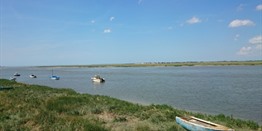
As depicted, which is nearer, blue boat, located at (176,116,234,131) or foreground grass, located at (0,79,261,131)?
blue boat, located at (176,116,234,131)

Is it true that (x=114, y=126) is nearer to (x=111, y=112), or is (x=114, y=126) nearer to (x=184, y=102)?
(x=111, y=112)

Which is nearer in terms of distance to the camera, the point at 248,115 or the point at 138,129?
the point at 138,129

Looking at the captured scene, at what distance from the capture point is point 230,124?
53.9ft

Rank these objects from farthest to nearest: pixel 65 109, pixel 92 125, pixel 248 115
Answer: pixel 248 115, pixel 65 109, pixel 92 125

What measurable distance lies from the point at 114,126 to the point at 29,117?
480 cm

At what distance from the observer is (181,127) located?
582 inches

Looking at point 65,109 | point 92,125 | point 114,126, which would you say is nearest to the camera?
point 92,125

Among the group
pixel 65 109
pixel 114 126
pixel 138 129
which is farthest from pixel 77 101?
pixel 138 129

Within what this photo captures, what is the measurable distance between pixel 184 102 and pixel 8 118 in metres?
18.1

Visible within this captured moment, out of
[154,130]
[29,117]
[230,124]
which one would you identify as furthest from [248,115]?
[29,117]

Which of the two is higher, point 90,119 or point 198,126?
point 198,126

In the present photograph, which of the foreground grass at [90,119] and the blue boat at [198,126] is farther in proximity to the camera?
the foreground grass at [90,119]

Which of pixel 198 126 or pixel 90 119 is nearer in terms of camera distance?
pixel 198 126

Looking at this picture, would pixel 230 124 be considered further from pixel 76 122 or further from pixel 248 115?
pixel 76 122
